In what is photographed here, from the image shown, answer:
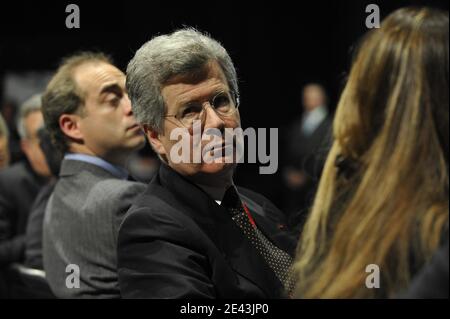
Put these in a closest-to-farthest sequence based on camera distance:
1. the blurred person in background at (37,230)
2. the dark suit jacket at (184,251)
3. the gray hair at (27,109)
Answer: the dark suit jacket at (184,251) < the blurred person in background at (37,230) < the gray hair at (27,109)

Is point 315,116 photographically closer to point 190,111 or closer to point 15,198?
point 15,198

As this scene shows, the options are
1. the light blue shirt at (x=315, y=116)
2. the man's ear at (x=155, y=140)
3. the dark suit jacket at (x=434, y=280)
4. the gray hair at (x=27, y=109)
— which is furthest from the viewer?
the light blue shirt at (x=315, y=116)

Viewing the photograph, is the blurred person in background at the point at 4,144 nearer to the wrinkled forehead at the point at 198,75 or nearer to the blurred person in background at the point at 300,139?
the blurred person in background at the point at 300,139

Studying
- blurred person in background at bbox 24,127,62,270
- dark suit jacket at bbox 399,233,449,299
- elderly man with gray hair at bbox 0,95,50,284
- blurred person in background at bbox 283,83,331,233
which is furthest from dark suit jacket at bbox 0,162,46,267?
dark suit jacket at bbox 399,233,449,299

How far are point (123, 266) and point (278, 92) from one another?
440cm

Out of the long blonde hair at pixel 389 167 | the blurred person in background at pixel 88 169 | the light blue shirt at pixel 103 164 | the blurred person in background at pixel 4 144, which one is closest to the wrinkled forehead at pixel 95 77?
the blurred person in background at pixel 88 169

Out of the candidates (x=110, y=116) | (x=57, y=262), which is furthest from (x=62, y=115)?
(x=57, y=262)

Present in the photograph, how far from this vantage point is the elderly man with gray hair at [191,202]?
5.21 ft

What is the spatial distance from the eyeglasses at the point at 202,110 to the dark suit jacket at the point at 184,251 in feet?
0.44

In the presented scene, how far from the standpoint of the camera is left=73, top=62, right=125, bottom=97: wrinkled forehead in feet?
7.80

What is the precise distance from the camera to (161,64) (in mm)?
1666

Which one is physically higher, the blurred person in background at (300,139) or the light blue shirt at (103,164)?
the light blue shirt at (103,164)

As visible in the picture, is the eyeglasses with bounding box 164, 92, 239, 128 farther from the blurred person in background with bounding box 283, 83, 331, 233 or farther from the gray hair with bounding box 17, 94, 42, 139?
the blurred person in background with bounding box 283, 83, 331, 233
